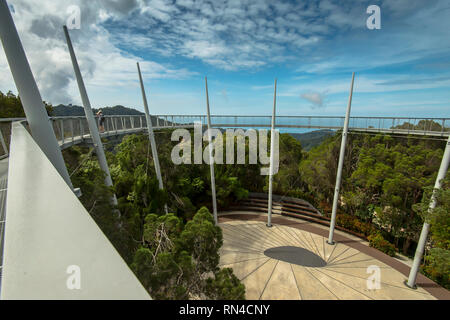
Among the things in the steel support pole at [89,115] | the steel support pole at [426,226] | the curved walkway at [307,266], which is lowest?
the curved walkway at [307,266]

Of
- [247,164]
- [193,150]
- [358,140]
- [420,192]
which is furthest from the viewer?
[247,164]

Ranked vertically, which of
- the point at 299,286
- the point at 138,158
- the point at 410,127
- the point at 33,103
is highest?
the point at 33,103

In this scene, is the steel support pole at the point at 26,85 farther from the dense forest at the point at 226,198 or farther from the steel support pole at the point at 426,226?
the steel support pole at the point at 426,226

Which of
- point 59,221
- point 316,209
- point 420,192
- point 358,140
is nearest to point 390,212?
point 420,192

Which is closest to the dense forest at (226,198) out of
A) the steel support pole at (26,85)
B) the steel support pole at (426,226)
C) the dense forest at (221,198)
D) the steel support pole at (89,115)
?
the dense forest at (221,198)

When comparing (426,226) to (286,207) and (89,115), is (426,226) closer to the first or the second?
(286,207)

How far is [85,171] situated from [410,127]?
19.0 m

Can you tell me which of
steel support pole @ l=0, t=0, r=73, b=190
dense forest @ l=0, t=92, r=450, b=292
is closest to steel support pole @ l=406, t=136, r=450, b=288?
dense forest @ l=0, t=92, r=450, b=292

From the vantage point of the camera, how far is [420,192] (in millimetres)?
12078

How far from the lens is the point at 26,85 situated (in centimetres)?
380

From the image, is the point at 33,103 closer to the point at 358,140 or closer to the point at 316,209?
the point at 316,209

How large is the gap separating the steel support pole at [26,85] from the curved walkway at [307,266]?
8.25 meters

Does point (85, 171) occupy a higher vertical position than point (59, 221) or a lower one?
lower

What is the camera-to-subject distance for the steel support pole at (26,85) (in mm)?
3568
